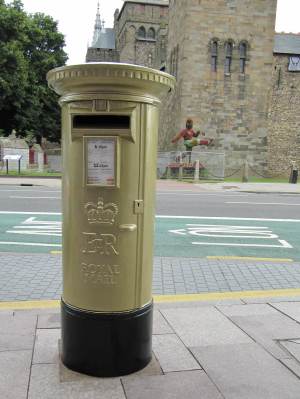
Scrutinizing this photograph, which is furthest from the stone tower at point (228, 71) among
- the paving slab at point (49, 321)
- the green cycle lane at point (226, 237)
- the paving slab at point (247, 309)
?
the paving slab at point (49, 321)

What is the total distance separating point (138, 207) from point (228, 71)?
1154 inches

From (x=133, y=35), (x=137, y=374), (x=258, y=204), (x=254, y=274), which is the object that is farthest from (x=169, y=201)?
(x=133, y=35)

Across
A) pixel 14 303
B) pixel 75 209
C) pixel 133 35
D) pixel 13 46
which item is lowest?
pixel 14 303

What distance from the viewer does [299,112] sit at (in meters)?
33.7

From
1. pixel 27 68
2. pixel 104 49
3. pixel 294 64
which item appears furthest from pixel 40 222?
pixel 104 49

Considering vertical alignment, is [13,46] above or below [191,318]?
above

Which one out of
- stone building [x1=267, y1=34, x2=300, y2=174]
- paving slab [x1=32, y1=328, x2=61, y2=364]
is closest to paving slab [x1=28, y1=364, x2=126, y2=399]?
paving slab [x1=32, y1=328, x2=61, y2=364]

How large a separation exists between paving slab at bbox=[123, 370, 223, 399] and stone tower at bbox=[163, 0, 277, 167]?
90.2 ft

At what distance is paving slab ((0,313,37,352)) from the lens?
313cm

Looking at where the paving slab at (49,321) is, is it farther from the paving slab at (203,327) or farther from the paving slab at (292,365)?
the paving slab at (292,365)

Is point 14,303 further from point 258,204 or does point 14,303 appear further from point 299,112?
point 299,112

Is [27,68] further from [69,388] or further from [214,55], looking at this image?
[69,388]

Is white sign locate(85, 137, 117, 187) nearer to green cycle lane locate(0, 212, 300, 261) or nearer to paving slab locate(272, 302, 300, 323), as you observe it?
paving slab locate(272, 302, 300, 323)

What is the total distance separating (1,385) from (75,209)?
1.21 metres
